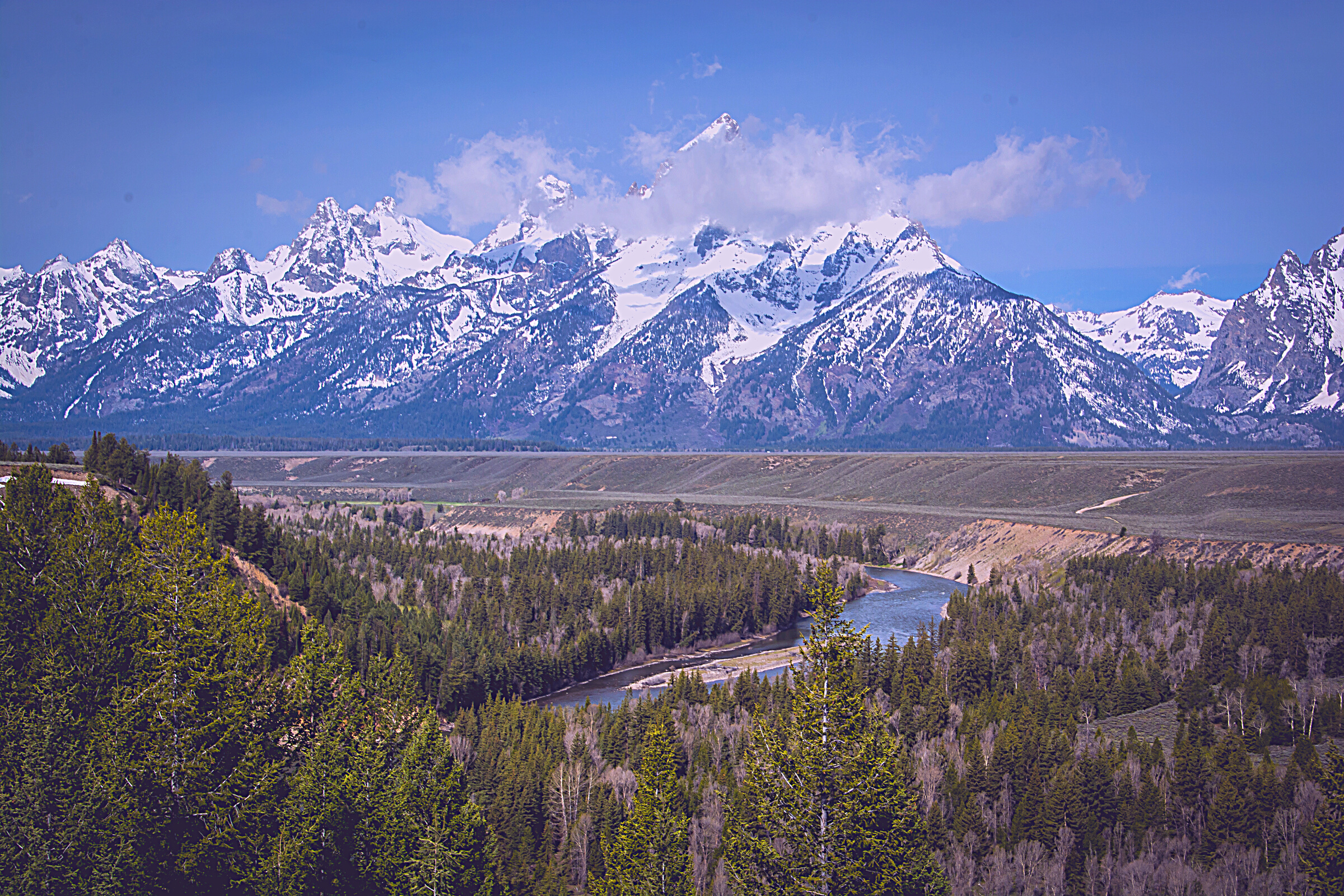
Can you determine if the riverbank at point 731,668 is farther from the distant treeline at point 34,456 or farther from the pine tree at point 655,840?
the distant treeline at point 34,456

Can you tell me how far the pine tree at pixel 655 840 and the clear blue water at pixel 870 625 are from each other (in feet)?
143

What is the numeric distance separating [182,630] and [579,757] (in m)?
29.6

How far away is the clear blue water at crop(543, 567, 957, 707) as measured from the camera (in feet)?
296

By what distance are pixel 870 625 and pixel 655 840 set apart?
52102 millimetres

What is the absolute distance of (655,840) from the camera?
123ft

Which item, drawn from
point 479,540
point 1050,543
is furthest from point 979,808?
point 479,540

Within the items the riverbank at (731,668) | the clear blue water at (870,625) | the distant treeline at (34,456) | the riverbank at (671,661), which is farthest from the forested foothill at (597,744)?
the distant treeline at (34,456)

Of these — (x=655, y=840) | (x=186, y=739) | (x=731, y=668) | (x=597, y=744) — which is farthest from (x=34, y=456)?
(x=655, y=840)

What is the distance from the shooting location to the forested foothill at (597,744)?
33.1 metres

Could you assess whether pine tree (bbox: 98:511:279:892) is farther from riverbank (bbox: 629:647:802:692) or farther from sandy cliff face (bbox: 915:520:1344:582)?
sandy cliff face (bbox: 915:520:1344:582)

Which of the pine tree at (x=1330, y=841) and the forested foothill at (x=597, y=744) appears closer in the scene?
the forested foothill at (x=597, y=744)

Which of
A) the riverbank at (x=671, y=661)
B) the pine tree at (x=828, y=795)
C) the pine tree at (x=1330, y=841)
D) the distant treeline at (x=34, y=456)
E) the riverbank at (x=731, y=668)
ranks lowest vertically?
the riverbank at (x=671, y=661)

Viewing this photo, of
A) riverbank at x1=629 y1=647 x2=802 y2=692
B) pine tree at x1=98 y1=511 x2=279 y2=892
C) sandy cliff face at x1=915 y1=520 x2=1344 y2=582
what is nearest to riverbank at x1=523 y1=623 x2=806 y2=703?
riverbank at x1=629 y1=647 x2=802 y2=692

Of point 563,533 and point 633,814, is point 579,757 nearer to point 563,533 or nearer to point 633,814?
point 633,814
